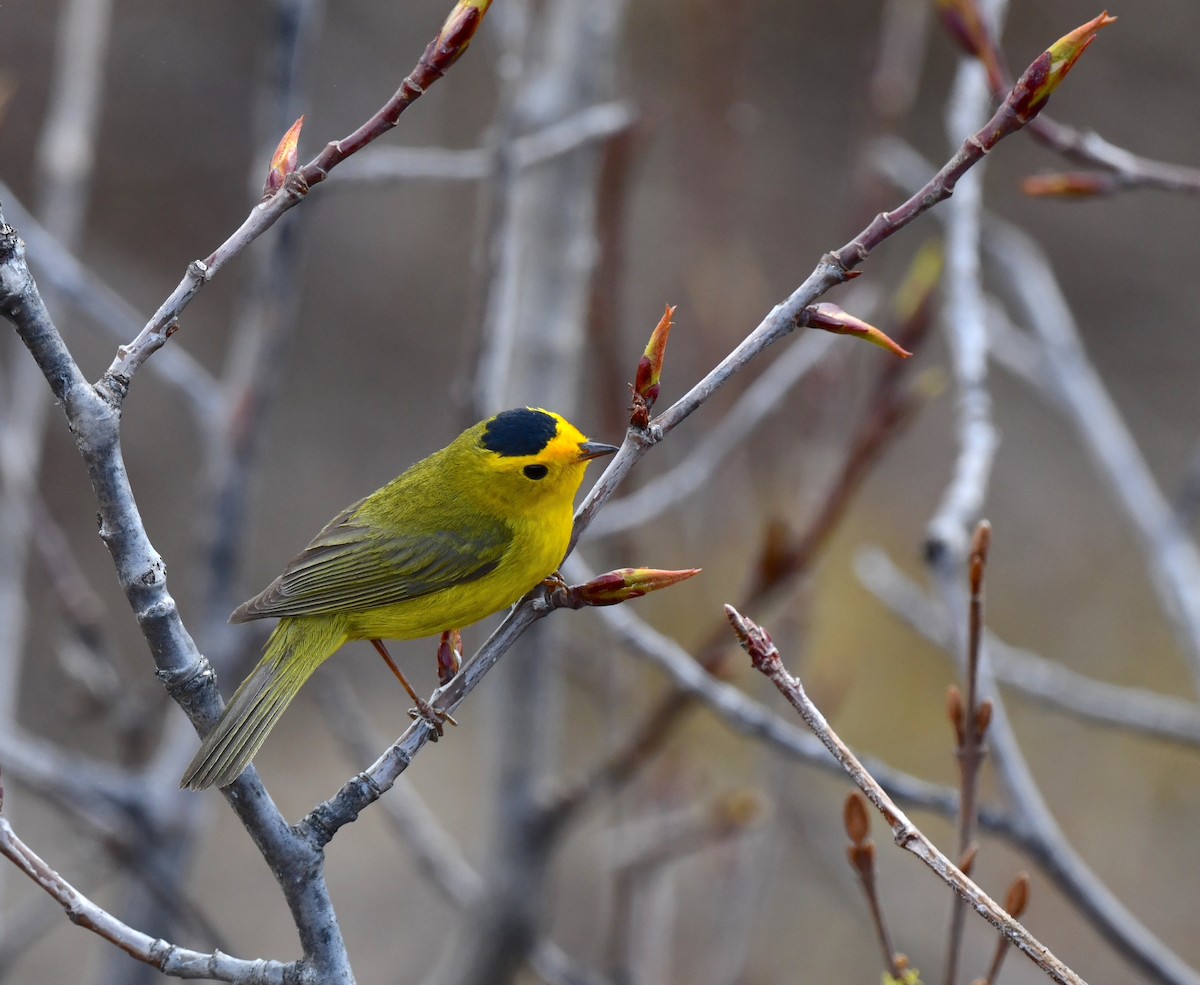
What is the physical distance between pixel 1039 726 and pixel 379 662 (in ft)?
16.8

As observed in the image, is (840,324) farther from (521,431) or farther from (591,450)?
(521,431)

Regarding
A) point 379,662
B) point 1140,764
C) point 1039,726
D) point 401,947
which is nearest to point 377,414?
point 379,662

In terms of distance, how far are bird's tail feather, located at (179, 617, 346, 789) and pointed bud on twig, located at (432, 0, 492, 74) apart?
3.25ft

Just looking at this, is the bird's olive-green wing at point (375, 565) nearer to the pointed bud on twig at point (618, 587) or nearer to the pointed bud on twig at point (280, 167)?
the pointed bud on twig at point (618, 587)

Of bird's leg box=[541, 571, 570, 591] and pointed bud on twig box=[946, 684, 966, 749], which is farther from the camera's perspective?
bird's leg box=[541, 571, 570, 591]

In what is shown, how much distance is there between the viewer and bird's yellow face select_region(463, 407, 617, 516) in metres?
3.03

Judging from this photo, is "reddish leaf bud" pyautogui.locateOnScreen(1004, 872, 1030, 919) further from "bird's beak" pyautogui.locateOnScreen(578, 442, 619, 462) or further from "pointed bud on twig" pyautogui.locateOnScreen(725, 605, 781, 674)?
"bird's beak" pyautogui.locateOnScreen(578, 442, 619, 462)

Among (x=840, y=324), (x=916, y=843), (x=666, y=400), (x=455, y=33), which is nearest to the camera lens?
(x=916, y=843)

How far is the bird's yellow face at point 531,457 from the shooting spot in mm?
3031

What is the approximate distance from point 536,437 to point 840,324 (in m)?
1.31

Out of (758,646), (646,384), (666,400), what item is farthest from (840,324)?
(666,400)

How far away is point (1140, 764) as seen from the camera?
8.80 meters

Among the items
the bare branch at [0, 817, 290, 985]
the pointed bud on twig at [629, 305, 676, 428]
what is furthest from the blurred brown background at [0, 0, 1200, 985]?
the bare branch at [0, 817, 290, 985]

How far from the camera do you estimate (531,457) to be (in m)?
3.10
